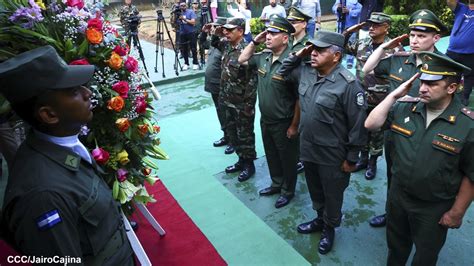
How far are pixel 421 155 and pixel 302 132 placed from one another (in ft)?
3.31

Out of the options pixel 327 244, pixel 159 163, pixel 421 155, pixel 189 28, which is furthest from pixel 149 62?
pixel 421 155

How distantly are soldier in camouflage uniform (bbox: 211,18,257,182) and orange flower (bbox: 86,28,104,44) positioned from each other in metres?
2.07

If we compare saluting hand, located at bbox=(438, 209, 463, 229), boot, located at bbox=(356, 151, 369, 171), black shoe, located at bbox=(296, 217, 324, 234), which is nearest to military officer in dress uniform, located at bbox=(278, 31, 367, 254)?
black shoe, located at bbox=(296, 217, 324, 234)

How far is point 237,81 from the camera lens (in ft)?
13.2

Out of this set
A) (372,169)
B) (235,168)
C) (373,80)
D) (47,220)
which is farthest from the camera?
(235,168)

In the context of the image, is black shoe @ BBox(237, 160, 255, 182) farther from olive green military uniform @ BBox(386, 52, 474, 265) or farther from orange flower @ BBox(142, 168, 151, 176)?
olive green military uniform @ BBox(386, 52, 474, 265)

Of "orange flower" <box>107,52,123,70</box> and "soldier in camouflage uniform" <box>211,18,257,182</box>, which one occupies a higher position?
"orange flower" <box>107,52,123,70</box>

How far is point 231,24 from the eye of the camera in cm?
391

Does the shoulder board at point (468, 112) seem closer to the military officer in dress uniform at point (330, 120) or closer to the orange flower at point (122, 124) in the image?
the military officer in dress uniform at point (330, 120)

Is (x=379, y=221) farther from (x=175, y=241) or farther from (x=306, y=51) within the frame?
(x=175, y=241)

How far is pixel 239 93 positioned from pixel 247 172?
98 centimetres

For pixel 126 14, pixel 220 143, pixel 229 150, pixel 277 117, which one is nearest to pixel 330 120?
pixel 277 117

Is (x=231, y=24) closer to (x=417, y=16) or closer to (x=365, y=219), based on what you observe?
(x=417, y=16)

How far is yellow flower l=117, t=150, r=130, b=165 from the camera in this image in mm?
2160
